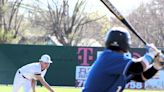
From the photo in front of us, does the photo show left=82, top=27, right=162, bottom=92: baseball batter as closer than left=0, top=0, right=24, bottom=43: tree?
Result: Yes

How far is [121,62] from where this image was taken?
4.84m

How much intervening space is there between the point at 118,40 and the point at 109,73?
307 mm

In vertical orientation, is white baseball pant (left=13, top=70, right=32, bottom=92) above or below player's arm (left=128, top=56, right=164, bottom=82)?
below

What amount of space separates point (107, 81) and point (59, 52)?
2144 centimetres

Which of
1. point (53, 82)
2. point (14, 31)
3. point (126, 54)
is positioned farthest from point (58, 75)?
point (14, 31)

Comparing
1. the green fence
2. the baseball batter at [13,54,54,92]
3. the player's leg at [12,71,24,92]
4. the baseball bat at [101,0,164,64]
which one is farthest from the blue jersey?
the green fence

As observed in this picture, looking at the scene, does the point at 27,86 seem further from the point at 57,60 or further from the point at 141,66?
the point at 57,60

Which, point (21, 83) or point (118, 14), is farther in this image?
point (21, 83)

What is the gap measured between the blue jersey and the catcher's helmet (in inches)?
2.2

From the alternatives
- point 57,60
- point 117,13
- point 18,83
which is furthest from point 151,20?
point 117,13

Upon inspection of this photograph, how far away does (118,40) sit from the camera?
4.80 m

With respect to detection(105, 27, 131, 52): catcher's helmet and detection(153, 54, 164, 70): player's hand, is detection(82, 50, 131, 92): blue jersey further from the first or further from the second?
detection(153, 54, 164, 70): player's hand

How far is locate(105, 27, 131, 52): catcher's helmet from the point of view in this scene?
4.82 m

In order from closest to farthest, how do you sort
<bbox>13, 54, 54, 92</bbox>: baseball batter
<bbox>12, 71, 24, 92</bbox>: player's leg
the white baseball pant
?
<bbox>13, 54, 54, 92</bbox>: baseball batter < the white baseball pant < <bbox>12, 71, 24, 92</bbox>: player's leg
